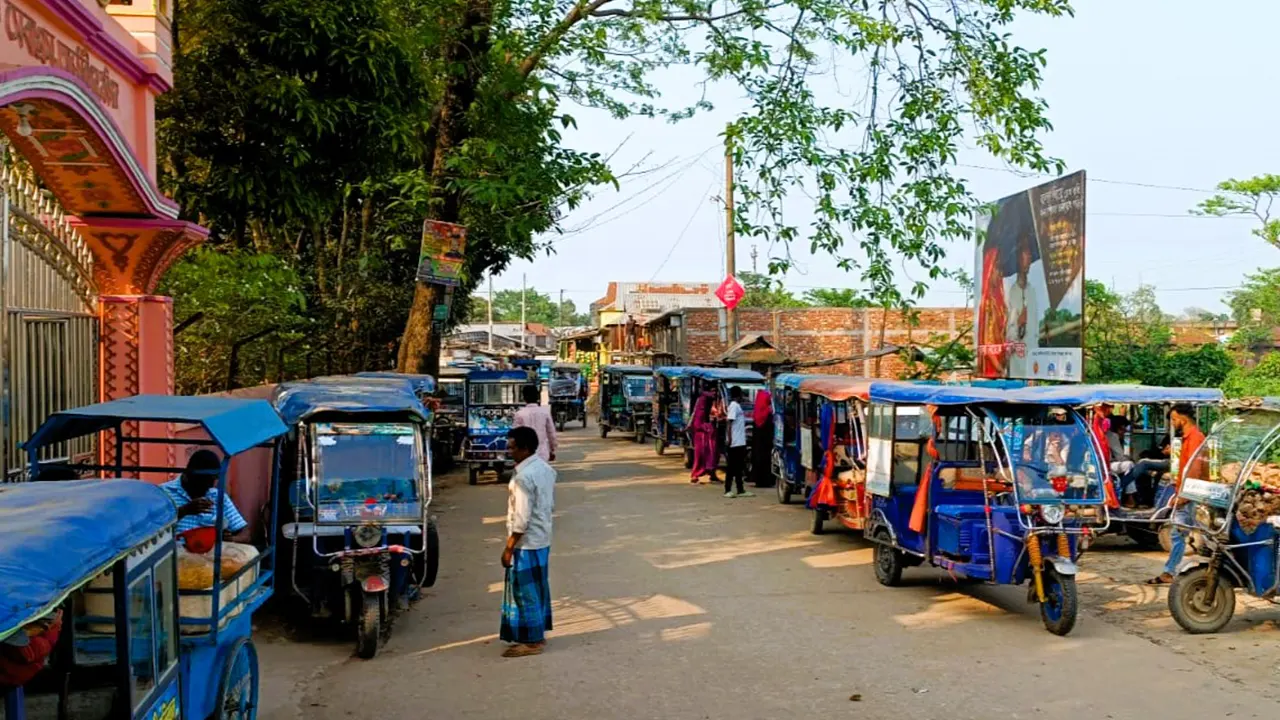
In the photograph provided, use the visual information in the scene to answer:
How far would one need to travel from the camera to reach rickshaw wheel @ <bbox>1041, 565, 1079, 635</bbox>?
29.2 feet

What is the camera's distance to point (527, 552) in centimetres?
854

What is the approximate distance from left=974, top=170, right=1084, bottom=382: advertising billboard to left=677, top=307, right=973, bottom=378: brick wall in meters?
14.1

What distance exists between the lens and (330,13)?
11.4 m

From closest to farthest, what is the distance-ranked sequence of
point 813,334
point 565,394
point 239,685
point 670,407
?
point 239,685
point 670,407
point 813,334
point 565,394

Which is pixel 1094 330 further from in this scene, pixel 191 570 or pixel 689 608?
pixel 191 570

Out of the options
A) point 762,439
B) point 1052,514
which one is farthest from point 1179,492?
point 762,439

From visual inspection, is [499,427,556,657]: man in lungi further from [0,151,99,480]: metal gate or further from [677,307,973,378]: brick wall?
[677,307,973,378]: brick wall

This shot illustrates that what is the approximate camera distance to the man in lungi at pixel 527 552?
8422 mm

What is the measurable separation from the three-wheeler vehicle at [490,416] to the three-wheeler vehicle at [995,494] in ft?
34.3

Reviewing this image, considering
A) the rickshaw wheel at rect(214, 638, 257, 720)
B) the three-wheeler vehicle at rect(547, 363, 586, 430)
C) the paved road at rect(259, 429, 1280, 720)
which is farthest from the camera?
the three-wheeler vehicle at rect(547, 363, 586, 430)

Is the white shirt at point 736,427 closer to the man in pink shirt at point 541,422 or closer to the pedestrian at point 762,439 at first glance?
the pedestrian at point 762,439

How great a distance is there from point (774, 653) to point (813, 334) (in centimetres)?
3119

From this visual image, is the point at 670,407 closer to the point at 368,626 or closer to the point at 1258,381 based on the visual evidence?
the point at 1258,381

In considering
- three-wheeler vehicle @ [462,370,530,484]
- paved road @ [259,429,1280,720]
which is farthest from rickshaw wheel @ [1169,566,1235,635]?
three-wheeler vehicle @ [462,370,530,484]
